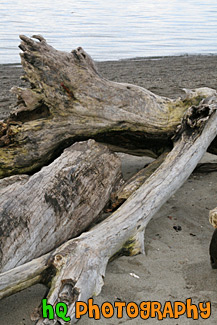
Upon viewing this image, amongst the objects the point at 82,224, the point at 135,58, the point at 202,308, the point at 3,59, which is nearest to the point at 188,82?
the point at 135,58

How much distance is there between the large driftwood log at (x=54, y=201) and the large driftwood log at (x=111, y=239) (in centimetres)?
31

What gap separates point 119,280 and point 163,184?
1.14m

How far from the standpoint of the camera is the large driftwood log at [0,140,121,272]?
3.56 m

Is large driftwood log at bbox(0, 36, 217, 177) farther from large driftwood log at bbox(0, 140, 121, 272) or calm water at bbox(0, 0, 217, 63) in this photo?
calm water at bbox(0, 0, 217, 63)

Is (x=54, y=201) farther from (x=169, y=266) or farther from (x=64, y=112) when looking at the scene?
(x=64, y=112)

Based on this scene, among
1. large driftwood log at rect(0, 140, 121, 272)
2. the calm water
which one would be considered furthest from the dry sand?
the calm water

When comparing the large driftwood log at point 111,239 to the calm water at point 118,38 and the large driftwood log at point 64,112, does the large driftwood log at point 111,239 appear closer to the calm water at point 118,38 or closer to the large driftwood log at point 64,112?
the large driftwood log at point 64,112

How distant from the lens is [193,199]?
514 centimetres

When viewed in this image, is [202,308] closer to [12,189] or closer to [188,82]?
[12,189]

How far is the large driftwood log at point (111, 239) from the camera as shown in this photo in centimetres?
305

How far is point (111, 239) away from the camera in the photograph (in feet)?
11.9

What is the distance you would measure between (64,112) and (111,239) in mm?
1665

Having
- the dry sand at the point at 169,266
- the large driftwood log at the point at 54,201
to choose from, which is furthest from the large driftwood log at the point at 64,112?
the dry sand at the point at 169,266

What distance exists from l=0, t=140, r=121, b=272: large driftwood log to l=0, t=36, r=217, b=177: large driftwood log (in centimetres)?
29
